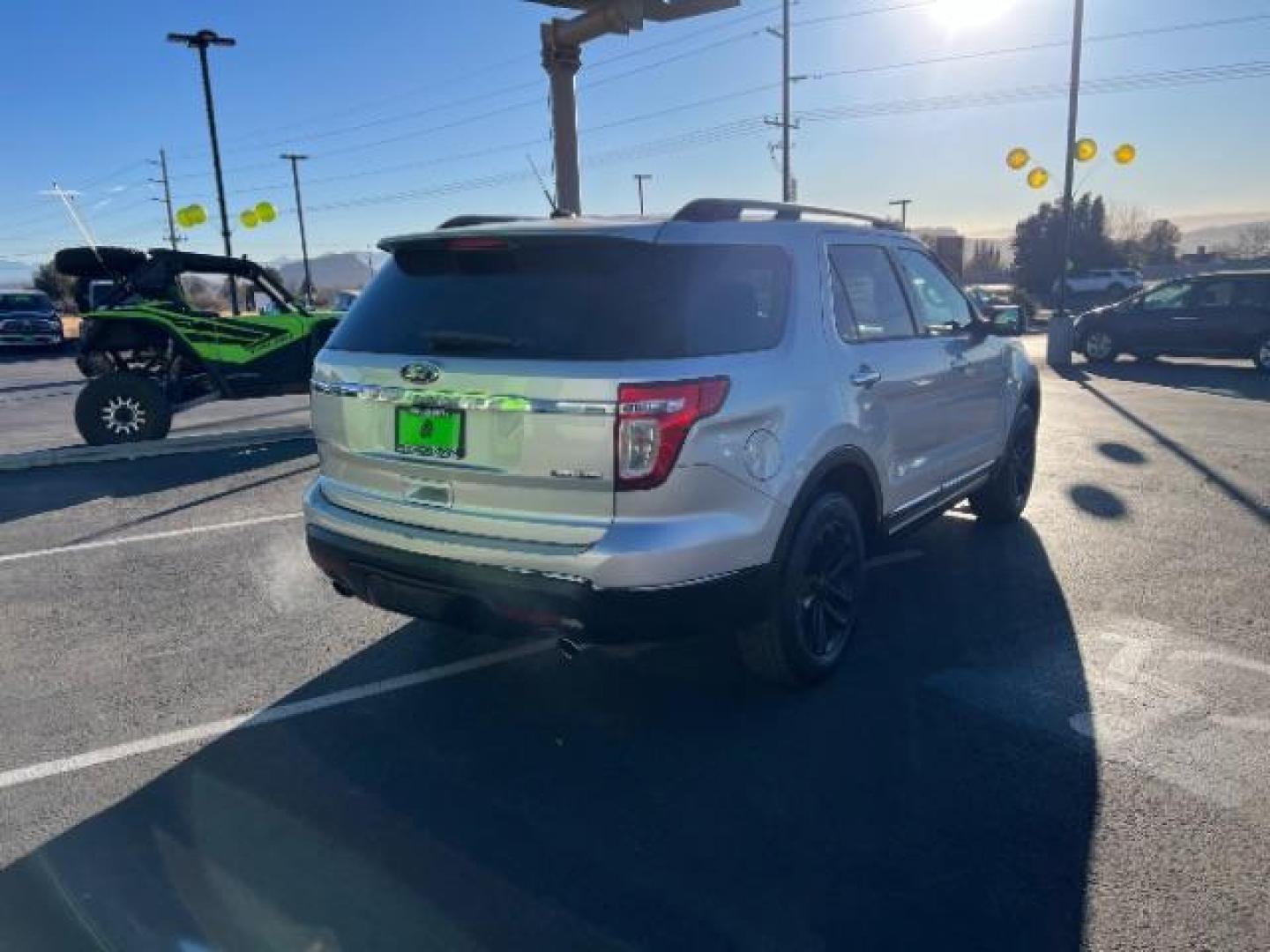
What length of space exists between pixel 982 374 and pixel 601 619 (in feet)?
10.6

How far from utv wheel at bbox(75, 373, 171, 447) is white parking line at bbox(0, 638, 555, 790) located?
21.7 feet

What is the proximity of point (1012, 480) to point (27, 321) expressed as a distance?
2759 cm

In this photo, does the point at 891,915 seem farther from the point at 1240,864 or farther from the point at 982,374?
the point at 982,374

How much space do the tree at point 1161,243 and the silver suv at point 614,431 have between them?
91.9 m

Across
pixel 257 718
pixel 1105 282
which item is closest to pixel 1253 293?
pixel 257 718

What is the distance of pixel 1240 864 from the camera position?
254cm

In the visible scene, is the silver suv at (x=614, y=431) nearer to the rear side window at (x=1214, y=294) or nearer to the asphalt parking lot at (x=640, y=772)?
the asphalt parking lot at (x=640, y=772)

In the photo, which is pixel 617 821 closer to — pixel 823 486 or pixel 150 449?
pixel 823 486

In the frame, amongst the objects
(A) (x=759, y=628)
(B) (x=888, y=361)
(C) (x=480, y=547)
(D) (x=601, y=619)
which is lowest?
(A) (x=759, y=628)

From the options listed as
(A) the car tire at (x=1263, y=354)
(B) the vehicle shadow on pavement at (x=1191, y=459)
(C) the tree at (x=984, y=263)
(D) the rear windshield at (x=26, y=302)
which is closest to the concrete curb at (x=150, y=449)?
(B) the vehicle shadow on pavement at (x=1191, y=459)

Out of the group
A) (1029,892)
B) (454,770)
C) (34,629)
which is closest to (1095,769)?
(1029,892)

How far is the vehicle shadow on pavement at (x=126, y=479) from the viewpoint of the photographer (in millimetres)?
A: 6895

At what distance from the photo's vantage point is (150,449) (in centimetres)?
873

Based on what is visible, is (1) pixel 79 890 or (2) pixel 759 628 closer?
(1) pixel 79 890
